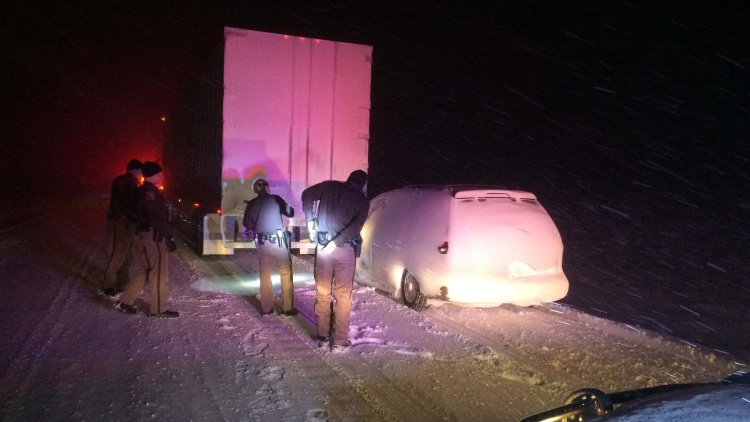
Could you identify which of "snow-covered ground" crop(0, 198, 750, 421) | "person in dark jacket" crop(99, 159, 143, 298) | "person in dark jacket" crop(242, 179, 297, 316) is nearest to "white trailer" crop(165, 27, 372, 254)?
"person in dark jacket" crop(99, 159, 143, 298)

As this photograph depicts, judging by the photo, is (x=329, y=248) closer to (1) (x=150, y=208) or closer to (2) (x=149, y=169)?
(1) (x=150, y=208)

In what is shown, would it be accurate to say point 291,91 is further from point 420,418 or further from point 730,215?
point 730,215

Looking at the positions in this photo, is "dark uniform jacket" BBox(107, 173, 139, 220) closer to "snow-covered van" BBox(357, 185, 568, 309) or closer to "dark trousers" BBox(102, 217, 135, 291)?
"dark trousers" BBox(102, 217, 135, 291)

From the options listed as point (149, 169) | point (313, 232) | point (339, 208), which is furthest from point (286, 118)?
point (339, 208)

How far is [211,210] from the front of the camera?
11.3 metres

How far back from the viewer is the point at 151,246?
6.84m

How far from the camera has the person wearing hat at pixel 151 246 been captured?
22.2 feet

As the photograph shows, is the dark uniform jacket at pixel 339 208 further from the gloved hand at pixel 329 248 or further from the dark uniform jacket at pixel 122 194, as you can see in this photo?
the dark uniform jacket at pixel 122 194

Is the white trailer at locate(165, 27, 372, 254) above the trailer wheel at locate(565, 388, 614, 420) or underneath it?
above

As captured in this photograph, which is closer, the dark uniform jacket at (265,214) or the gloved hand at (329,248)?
Answer: the gloved hand at (329,248)

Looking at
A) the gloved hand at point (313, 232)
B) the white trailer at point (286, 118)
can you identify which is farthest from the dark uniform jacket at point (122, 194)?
the gloved hand at point (313, 232)

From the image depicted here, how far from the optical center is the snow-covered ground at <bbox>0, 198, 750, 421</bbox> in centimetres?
444

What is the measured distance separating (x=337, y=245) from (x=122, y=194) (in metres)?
3.58

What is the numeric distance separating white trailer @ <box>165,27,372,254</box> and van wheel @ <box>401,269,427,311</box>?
343cm
